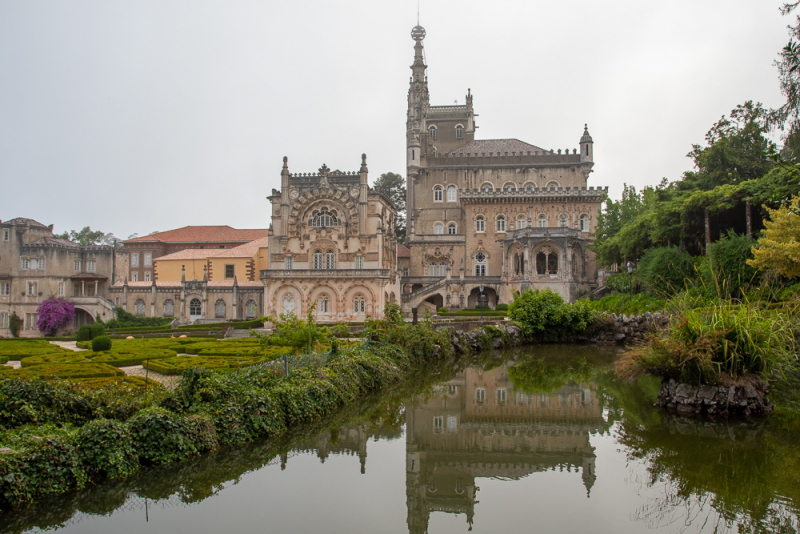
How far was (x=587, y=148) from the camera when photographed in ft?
170

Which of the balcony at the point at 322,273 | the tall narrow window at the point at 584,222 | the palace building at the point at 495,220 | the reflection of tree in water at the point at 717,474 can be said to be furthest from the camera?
the tall narrow window at the point at 584,222

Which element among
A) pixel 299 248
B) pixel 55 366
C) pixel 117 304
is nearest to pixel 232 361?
pixel 55 366

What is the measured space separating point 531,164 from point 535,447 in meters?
43.4

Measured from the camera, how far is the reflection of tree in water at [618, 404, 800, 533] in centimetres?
839

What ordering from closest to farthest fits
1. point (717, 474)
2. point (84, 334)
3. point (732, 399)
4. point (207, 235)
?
point (717, 474), point (732, 399), point (84, 334), point (207, 235)

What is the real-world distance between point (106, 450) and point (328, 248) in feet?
110

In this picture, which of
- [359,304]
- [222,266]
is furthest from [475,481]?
[222,266]

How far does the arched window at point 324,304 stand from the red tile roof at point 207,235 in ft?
60.2

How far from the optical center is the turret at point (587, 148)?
170 ft

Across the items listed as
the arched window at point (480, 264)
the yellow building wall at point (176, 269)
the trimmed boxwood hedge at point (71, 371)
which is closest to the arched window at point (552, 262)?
the arched window at point (480, 264)

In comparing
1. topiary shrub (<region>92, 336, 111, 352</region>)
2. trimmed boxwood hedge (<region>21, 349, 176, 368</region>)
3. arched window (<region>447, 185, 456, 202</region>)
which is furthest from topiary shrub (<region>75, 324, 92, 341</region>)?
arched window (<region>447, 185, 456, 202</region>)

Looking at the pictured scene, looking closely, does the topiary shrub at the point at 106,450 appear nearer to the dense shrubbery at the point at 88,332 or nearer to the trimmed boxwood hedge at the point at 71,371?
the trimmed boxwood hedge at the point at 71,371

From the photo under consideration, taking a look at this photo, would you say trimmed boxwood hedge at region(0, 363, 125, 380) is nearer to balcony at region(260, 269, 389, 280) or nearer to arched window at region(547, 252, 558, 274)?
balcony at region(260, 269, 389, 280)

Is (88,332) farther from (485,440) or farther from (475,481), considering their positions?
(475,481)
